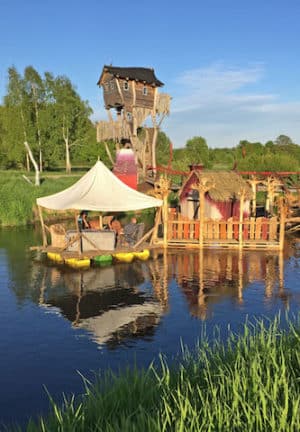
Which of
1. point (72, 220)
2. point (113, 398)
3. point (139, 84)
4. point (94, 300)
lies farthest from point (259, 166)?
point (113, 398)

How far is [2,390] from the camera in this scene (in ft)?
30.5

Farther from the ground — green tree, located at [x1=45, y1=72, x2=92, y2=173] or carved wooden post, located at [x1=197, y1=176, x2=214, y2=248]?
green tree, located at [x1=45, y1=72, x2=92, y2=173]

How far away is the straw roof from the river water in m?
4.48

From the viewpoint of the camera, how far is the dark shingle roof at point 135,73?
3834 cm

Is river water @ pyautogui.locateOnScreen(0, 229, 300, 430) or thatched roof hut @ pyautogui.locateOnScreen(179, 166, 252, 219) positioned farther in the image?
thatched roof hut @ pyautogui.locateOnScreen(179, 166, 252, 219)

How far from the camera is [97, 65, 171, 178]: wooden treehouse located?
1542 inches

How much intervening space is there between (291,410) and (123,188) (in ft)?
58.6

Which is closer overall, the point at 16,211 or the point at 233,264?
the point at 233,264

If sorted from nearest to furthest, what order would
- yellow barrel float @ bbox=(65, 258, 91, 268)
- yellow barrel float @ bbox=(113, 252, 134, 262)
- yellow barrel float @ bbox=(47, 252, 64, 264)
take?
yellow barrel float @ bbox=(65, 258, 91, 268), yellow barrel float @ bbox=(47, 252, 64, 264), yellow barrel float @ bbox=(113, 252, 134, 262)

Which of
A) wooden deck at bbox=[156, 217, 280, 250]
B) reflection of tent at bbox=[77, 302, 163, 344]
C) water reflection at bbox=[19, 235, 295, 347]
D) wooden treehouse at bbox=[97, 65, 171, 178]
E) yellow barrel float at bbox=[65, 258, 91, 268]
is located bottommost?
reflection of tent at bbox=[77, 302, 163, 344]

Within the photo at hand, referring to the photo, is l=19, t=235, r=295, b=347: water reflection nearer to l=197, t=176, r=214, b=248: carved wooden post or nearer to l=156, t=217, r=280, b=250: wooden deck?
l=156, t=217, r=280, b=250: wooden deck

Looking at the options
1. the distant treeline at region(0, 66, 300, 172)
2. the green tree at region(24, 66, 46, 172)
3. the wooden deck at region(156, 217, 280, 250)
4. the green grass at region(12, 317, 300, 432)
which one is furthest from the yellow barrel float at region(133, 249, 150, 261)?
the green tree at region(24, 66, 46, 172)

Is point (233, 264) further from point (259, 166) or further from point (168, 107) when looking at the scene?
point (259, 166)

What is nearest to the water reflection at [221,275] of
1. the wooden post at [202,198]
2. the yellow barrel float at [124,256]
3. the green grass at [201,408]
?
the wooden post at [202,198]
